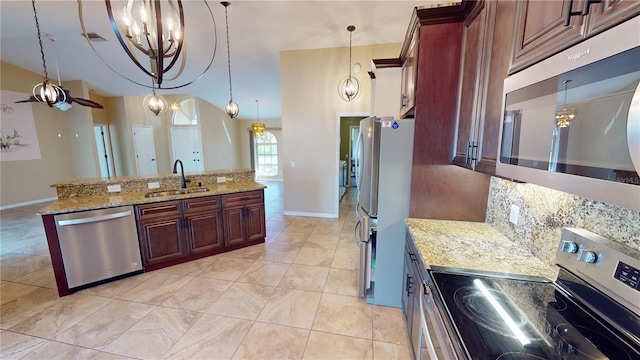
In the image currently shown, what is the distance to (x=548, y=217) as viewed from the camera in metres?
1.30

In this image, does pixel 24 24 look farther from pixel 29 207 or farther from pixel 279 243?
pixel 279 243

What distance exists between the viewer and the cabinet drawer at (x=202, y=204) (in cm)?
308

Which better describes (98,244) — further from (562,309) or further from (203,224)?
(562,309)

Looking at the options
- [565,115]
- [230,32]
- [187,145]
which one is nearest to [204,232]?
[230,32]

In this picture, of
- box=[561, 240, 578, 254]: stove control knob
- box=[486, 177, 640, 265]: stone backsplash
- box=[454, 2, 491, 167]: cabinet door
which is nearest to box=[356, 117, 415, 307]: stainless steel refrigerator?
box=[454, 2, 491, 167]: cabinet door

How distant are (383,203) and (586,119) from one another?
4.96ft

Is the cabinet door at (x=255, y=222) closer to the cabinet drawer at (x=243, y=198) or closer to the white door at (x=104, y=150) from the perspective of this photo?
the cabinet drawer at (x=243, y=198)

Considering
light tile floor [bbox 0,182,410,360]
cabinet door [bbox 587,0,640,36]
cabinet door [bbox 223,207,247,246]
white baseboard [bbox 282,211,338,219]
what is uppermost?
cabinet door [bbox 587,0,640,36]

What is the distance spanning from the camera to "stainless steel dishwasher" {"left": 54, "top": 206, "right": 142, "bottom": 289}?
249cm

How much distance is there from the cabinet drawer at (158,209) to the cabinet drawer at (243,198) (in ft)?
1.89

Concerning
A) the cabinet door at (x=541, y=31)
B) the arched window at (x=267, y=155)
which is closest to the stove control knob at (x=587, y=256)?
the cabinet door at (x=541, y=31)

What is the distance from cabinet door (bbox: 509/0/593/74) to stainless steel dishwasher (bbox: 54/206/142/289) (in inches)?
138

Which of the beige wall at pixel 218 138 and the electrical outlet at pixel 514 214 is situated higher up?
the beige wall at pixel 218 138

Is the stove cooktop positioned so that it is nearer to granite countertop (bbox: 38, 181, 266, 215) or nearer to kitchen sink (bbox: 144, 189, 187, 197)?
granite countertop (bbox: 38, 181, 266, 215)
